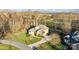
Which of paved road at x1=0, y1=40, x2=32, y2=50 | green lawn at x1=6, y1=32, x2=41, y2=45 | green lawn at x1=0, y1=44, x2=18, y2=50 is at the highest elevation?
green lawn at x1=6, y1=32, x2=41, y2=45

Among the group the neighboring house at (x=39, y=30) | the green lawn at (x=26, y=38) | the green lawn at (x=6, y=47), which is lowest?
the green lawn at (x=6, y=47)

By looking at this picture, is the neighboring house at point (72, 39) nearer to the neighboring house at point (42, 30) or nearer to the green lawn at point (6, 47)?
the neighboring house at point (42, 30)

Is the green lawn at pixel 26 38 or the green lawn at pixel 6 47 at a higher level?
the green lawn at pixel 26 38

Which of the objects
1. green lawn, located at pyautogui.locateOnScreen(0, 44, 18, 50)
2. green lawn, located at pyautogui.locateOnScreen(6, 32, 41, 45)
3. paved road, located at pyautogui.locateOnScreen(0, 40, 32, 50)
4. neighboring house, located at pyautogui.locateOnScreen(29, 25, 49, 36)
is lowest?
green lawn, located at pyautogui.locateOnScreen(0, 44, 18, 50)

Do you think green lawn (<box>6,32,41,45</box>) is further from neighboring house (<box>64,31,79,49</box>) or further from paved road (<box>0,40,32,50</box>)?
neighboring house (<box>64,31,79,49</box>)

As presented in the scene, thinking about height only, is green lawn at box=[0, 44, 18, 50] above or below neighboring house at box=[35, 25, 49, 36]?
below

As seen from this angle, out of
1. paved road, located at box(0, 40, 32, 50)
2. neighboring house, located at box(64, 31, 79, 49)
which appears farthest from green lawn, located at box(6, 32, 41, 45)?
neighboring house, located at box(64, 31, 79, 49)

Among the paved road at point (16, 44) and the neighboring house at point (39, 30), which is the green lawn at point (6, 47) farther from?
the neighboring house at point (39, 30)

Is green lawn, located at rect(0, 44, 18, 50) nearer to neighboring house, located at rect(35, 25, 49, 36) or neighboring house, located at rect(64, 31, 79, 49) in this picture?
neighboring house, located at rect(35, 25, 49, 36)

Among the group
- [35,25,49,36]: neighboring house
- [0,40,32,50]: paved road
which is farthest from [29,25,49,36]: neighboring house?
[0,40,32,50]: paved road

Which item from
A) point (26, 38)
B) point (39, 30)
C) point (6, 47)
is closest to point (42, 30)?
point (39, 30)

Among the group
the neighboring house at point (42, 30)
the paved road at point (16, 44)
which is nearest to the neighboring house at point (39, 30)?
the neighboring house at point (42, 30)
